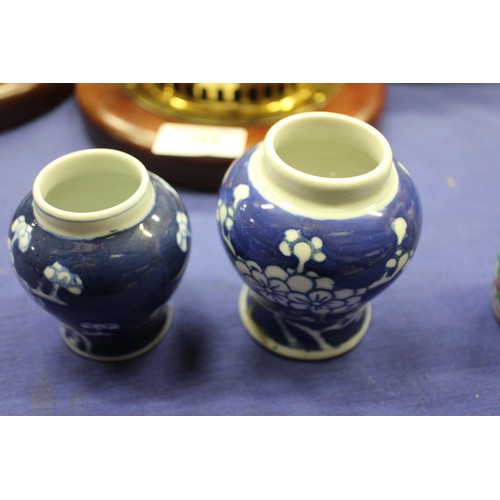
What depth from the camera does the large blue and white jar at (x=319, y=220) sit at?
748mm

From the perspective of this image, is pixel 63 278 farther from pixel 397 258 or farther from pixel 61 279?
pixel 397 258

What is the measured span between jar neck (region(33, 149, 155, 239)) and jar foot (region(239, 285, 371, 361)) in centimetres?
27

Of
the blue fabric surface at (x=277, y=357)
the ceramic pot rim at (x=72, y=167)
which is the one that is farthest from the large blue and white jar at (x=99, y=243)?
the blue fabric surface at (x=277, y=357)

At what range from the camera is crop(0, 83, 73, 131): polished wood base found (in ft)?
4.44

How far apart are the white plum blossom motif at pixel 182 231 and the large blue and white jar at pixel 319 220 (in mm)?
57

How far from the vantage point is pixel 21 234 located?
2.62 feet

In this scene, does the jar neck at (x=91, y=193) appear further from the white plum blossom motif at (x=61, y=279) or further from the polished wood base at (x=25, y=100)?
the polished wood base at (x=25, y=100)

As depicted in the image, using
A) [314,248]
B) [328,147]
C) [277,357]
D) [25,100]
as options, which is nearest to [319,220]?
[314,248]

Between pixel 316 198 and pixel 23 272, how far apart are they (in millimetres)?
407

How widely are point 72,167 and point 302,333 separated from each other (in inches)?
17.2

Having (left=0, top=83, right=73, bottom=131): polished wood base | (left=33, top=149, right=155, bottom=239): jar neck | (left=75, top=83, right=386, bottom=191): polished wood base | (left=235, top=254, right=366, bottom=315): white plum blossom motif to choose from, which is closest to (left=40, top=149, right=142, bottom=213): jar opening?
(left=33, top=149, right=155, bottom=239): jar neck

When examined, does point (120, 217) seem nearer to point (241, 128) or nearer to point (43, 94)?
point (241, 128)

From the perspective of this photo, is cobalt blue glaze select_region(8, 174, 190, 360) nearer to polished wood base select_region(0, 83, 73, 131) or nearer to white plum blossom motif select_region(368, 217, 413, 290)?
white plum blossom motif select_region(368, 217, 413, 290)

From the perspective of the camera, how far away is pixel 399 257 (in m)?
0.79
